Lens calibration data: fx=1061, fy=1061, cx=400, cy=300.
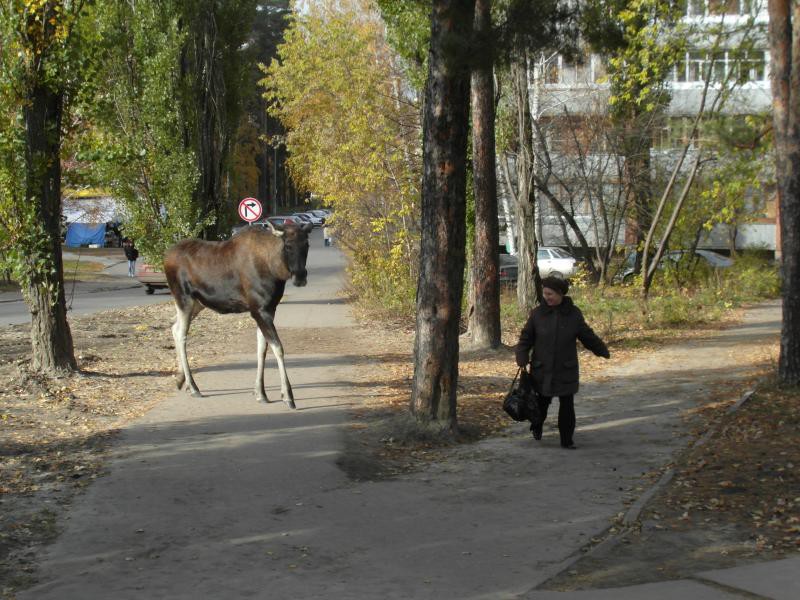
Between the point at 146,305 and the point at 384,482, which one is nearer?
the point at 384,482

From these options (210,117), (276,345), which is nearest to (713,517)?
(276,345)

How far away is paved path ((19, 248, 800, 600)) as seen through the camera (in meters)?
6.39

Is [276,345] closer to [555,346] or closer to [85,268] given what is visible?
[555,346]

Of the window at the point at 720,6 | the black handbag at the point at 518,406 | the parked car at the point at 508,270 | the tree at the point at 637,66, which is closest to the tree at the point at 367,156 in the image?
the tree at the point at 637,66

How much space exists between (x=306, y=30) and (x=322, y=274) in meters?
14.3

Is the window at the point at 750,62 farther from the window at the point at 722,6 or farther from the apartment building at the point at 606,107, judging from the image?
the window at the point at 722,6

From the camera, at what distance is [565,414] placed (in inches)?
403

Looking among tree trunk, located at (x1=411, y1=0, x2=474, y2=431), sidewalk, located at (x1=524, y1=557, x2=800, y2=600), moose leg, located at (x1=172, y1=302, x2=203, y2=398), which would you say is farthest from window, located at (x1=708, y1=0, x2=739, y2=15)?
sidewalk, located at (x1=524, y1=557, x2=800, y2=600)

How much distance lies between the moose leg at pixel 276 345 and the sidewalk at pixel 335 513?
0.26 meters

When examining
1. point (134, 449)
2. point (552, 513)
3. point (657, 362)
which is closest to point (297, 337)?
point (657, 362)

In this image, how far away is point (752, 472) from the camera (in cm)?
903

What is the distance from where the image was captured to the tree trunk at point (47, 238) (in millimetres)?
14750

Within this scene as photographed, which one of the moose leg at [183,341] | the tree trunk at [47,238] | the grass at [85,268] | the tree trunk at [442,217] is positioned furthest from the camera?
the grass at [85,268]

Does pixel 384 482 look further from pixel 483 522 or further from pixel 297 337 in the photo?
pixel 297 337
